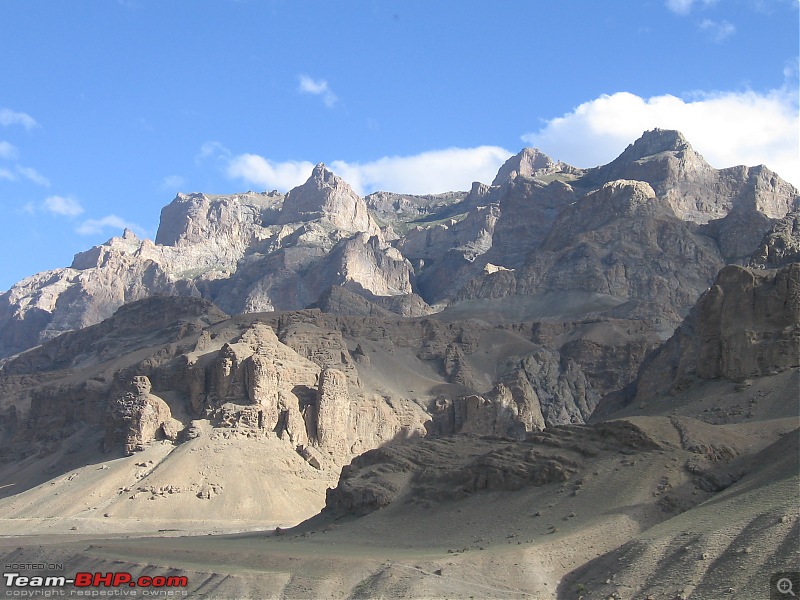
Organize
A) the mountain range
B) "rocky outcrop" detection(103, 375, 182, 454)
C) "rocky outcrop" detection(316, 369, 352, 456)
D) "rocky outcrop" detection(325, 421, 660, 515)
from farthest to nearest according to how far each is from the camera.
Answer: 1. "rocky outcrop" detection(316, 369, 352, 456)
2. "rocky outcrop" detection(103, 375, 182, 454)
3. "rocky outcrop" detection(325, 421, 660, 515)
4. the mountain range

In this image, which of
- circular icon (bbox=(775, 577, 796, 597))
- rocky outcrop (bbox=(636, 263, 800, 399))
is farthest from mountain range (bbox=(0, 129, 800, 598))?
circular icon (bbox=(775, 577, 796, 597))

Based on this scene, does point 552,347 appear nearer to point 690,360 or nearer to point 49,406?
point 49,406

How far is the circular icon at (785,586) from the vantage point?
45625 millimetres

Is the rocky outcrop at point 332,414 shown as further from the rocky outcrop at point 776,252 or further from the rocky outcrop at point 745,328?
the rocky outcrop at point 776,252

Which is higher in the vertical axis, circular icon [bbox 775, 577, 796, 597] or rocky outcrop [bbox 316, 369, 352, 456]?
rocky outcrop [bbox 316, 369, 352, 456]

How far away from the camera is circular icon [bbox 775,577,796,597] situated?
45625mm

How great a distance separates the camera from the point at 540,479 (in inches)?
2751

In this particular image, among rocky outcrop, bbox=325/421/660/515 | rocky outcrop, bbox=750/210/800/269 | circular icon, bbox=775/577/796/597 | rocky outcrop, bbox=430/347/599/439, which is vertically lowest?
circular icon, bbox=775/577/796/597

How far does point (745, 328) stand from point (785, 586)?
4388 cm

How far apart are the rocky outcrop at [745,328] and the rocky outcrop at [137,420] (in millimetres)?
46554

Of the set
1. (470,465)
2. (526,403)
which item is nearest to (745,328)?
(470,465)

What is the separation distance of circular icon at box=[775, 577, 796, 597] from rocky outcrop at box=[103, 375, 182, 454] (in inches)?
3017

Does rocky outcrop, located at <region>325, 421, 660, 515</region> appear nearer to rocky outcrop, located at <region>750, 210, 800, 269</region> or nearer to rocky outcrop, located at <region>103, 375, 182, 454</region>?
rocky outcrop, located at <region>750, 210, 800, 269</region>

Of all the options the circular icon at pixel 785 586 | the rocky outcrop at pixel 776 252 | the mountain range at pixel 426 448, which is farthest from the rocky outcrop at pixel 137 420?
the circular icon at pixel 785 586
